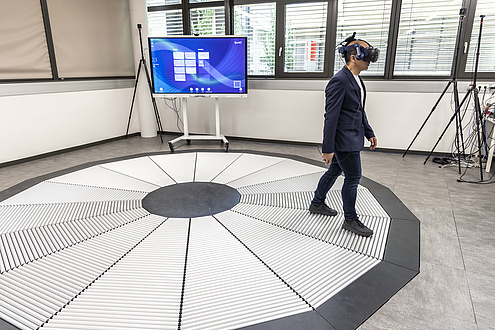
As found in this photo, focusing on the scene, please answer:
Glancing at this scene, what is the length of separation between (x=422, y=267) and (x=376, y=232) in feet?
1.57

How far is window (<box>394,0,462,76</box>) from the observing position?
4527mm

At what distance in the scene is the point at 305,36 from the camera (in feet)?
17.4

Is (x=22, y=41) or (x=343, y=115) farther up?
(x=22, y=41)

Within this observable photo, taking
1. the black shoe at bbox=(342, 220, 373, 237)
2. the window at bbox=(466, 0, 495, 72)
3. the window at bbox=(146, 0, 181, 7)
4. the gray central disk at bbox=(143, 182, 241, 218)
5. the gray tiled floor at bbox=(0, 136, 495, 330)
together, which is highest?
the window at bbox=(146, 0, 181, 7)

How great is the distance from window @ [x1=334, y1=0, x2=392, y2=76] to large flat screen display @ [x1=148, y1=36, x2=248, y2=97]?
163cm

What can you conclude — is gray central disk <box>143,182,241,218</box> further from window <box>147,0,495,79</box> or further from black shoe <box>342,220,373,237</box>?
window <box>147,0,495,79</box>

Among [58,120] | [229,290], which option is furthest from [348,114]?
[58,120]

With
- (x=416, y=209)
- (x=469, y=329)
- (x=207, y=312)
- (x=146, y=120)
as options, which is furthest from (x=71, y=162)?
(x=469, y=329)

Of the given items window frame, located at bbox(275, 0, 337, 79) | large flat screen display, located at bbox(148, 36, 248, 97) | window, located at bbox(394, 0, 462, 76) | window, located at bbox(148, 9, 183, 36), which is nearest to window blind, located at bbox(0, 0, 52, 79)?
large flat screen display, located at bbox(148, 36, 248, 97)

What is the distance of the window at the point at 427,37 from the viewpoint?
4.53 meters

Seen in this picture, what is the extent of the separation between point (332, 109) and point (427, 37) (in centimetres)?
352

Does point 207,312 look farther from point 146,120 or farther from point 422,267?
point 146,120

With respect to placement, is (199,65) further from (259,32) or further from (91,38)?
(91,38)

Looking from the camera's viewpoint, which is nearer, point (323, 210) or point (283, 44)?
point (323, 210)
